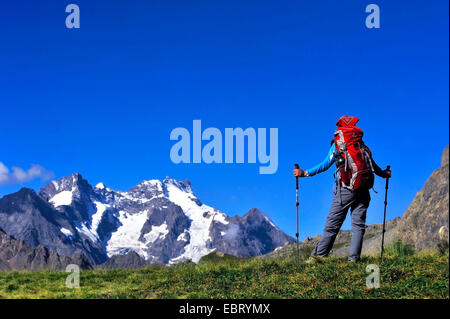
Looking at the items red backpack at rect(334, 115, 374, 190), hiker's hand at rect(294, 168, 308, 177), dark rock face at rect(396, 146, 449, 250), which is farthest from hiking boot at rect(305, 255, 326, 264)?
dark rock face at rect(396, 146, 449, 250)

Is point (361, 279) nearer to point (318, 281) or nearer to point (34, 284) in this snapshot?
point (318, 281)

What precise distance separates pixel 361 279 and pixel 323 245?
3.13m

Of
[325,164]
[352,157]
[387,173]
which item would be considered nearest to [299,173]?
[325,164]

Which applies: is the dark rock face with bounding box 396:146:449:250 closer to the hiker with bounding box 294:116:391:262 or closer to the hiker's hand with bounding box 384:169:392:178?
the hiker's hand with bounding box 384:169:392:178

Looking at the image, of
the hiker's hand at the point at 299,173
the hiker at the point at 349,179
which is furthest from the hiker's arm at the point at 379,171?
the hiker's hand at the point at 299,173

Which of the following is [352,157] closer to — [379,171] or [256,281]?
[379,171]

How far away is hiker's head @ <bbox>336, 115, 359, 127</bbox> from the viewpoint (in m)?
14.4

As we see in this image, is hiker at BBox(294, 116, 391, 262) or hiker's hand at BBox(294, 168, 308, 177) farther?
hiker's hand at BBox(294, 168, 308, 177)

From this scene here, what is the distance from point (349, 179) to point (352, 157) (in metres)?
0.65

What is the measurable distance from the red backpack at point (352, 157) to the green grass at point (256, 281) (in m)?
2.30

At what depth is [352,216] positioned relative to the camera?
14.5 meters
